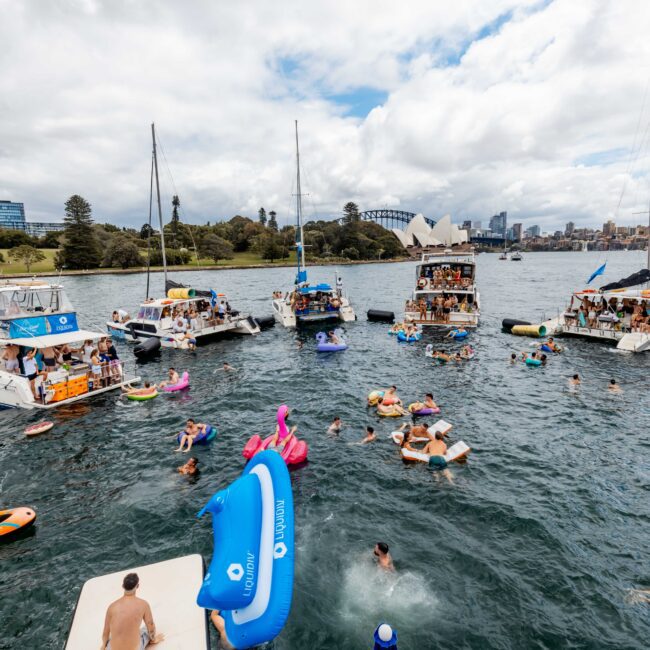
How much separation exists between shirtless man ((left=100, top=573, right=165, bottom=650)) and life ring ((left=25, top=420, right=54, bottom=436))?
1339 centimetres

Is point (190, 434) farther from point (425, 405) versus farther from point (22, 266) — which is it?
point (22, 266)

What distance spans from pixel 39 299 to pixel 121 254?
9531 cm

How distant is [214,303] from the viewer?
117ft

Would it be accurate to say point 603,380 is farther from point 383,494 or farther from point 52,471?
point 52,471

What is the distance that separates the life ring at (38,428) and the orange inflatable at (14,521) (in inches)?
257

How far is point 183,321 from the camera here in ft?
107

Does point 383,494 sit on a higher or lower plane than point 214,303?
lower

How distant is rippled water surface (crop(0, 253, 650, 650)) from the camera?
28.3 ft

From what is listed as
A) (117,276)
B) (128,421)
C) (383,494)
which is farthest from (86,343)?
(117,276)

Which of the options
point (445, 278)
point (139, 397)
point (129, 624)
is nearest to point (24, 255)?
point (139, 397)

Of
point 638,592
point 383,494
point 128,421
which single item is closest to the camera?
point 638,592

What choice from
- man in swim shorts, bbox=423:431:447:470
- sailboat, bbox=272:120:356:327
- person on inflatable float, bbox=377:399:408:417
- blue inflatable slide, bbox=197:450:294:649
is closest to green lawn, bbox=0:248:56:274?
sailboat, bbox=272:120:356:327

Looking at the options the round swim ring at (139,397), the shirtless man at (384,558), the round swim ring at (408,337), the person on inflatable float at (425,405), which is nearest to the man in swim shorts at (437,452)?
the person on inflatable float at (425,405)

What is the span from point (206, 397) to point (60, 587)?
12374 millimetres
